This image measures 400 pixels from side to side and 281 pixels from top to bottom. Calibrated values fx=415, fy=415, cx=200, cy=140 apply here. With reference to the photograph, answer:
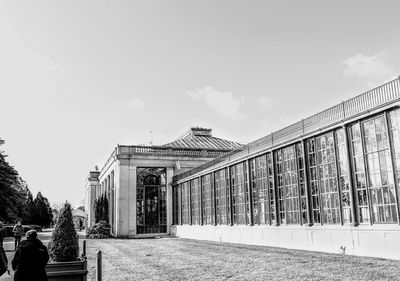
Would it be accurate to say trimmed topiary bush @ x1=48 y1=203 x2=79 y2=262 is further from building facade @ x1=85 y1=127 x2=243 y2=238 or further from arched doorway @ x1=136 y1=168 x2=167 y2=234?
arched doorway @ x1=136 y1=168 x2=167 y2=234

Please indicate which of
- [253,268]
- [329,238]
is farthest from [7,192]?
[253,268]

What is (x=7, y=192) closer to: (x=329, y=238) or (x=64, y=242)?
(x=329, y=238)

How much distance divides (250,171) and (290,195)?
17.5 feet

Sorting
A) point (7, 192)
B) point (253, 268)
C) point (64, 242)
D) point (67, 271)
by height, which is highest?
point (7, 192)

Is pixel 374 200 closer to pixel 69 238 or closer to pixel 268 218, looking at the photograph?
pixel 268 218

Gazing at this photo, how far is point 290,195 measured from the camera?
2283 cm

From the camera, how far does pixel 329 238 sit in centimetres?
1916

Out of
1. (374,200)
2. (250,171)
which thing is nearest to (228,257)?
(374,200)

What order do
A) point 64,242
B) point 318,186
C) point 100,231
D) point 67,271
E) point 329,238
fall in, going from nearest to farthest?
point 67,271
point 64,242
point 329,238
point 318,186
point 100,231

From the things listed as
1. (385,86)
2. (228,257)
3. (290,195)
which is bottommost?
(228,257)

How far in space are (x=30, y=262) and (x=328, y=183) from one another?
15.1m

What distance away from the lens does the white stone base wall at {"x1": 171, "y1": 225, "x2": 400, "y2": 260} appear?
16.0m

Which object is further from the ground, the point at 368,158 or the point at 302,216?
the point at 368,158

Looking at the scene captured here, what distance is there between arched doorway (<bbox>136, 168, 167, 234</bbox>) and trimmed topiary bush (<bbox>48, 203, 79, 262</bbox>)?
3433 cm
